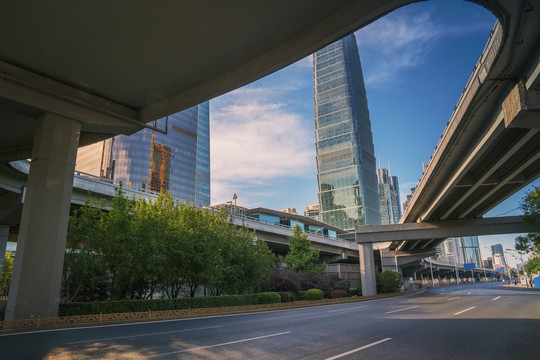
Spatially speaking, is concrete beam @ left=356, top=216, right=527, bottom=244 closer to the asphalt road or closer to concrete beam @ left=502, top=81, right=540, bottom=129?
the asphalt road

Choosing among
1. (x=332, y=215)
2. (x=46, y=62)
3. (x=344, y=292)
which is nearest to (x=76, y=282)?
(x=46, y=62)

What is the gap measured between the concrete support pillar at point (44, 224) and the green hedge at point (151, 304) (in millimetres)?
1495

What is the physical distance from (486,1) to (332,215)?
171929mm

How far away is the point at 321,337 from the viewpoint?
381 inches

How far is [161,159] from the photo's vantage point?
155125 mm

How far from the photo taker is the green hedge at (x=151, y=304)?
620 inches

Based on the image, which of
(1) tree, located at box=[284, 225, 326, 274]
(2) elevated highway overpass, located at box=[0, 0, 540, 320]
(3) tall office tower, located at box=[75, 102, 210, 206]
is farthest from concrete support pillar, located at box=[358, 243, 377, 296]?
(3) tall office tower, located at box=[75, 102, 210, 206]

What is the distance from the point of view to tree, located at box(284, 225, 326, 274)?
4191 cm

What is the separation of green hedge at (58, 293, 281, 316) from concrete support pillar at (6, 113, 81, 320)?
1.50m

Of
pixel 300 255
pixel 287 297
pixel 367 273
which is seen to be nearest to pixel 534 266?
pixel 367 273

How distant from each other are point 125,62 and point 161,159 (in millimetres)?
146948

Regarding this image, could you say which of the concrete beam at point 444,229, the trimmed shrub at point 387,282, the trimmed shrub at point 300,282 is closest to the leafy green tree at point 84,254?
the trimmed shrub at point 300,282

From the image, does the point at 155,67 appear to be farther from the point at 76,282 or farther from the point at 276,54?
the point at 76,282

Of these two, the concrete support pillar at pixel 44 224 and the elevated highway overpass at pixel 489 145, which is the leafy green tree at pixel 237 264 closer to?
the concrete support pillar at pixel 44 224
